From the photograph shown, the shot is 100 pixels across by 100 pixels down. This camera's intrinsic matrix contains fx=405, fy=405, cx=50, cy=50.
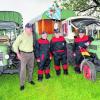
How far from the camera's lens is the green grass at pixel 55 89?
39.8ft

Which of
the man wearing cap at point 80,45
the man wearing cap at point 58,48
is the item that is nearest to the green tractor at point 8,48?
the man wearing cap at point 58,48

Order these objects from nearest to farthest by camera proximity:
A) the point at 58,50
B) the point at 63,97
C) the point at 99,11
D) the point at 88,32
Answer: the point at 63,97
the point at 58,50
the point at 88,32
the point at 99,11

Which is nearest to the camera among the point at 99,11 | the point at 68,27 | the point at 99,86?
the point at 99,86

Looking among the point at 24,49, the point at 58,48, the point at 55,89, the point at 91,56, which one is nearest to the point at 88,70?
the point at 91,56

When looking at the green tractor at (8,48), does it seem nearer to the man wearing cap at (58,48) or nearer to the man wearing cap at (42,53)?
the man wearing cap at (42,53)

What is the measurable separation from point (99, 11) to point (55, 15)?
342 inches

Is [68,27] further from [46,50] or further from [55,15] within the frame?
[46,50]

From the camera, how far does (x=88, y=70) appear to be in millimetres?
14570

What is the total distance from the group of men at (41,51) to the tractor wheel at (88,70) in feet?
3.73

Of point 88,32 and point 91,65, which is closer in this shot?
point 91,65

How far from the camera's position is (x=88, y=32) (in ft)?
57.9

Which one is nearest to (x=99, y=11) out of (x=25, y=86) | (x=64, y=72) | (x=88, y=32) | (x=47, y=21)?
(x=47, y=21)

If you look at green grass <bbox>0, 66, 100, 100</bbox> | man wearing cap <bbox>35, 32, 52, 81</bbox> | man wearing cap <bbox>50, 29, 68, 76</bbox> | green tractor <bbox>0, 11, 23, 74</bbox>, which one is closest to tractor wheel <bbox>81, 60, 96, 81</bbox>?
green grass <bbox>0, 66, 100, 100</bbox>

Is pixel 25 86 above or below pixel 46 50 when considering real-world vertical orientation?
below
